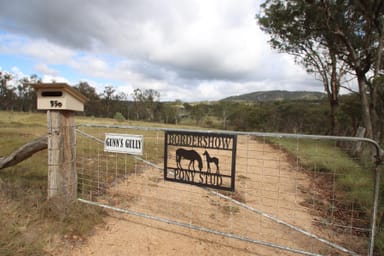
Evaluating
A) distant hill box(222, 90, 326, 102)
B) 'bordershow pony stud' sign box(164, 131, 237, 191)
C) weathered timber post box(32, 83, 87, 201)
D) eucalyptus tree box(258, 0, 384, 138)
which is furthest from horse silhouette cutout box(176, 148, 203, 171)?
distant hill box(222, 90, 326, 102)

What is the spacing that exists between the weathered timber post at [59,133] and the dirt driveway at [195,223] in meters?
0.87

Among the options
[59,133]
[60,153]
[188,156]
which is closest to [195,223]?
[188,156]

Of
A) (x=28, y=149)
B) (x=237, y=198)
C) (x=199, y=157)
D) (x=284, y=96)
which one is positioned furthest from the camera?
(x=284, y=96)

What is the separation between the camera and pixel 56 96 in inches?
121

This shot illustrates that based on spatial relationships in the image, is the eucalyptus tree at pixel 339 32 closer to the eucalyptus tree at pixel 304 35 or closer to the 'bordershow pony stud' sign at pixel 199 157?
the eucalyptus tree at pixel 304 35

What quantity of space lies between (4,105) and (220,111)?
169 feet

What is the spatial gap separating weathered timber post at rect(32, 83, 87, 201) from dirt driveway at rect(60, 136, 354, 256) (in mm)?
866

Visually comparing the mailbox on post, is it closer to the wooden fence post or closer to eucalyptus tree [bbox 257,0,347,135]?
the wooden fence post

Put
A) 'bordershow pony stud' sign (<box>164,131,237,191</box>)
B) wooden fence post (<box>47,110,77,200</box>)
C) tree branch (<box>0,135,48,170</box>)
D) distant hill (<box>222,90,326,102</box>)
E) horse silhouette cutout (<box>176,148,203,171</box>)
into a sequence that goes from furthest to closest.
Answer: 1. distant hill (<box>222,90,326,102</box>)
2. tree branch (<box>0,135,48,170</box>)
3. wooden fence post (<box>47,110,77,200</box>)
4. horse silhouette cutout (<box>176,148,203,171</box>)
5. 'bordershow pony stud' sign (<box>164,131,237,191</box>)

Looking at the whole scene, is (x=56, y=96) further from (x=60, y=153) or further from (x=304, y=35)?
(x=304, y=35)

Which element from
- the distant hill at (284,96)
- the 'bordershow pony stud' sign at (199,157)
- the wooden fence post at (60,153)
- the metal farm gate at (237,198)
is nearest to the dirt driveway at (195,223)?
the metal farm gate at (237,198)

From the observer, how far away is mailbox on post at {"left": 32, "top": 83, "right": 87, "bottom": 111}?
3010 millimetres

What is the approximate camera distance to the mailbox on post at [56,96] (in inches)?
118

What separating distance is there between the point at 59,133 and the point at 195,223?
244 cm
